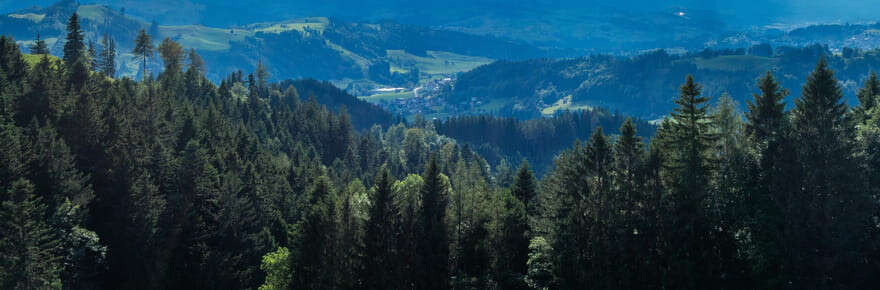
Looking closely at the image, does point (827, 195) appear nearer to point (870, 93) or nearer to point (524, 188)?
point (524, 188)

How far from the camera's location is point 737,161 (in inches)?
2207

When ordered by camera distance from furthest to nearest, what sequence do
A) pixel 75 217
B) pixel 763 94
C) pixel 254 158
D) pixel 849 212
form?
pixel 254 158 < pixel 75 217 < pixel 763 94 < pixel 849 212

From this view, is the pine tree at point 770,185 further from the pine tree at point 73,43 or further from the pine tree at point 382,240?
the pine tree at point 73,43

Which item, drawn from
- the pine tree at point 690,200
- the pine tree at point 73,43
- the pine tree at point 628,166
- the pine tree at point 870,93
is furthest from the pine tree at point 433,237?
the pine tree at point 73,43

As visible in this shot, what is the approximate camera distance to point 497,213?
66250mm

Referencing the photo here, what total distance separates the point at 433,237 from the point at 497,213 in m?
7.23

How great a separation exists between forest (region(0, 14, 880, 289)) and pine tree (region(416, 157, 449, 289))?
0.16 metres

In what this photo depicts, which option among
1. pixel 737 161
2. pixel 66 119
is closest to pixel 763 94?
pixel 737 161

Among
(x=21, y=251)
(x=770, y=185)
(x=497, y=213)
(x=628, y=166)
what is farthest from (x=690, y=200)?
(x=21, y=251)

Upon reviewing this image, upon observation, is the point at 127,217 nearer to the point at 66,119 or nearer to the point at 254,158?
the point at 66,119

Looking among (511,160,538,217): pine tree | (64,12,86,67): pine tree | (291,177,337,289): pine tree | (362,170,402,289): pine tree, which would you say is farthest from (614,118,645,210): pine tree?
(64,12,86,67): pine tree

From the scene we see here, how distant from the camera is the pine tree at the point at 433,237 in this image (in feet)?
221

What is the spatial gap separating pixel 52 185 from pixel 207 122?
51.8 metres

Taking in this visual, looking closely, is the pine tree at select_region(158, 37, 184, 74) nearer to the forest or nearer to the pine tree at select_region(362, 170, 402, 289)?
the forest
